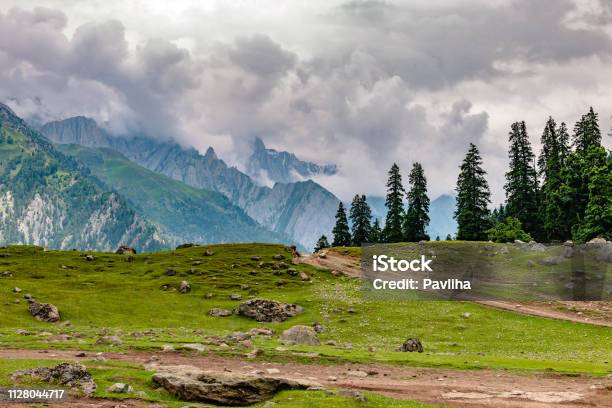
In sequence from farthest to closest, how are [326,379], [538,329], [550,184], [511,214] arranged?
[511,214], [550,184], [538,329], [326,379]

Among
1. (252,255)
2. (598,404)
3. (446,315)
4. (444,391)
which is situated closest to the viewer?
(598,404)

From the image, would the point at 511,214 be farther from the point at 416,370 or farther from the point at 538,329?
the point at 416,370

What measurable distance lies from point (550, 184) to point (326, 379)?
100952 millimetres

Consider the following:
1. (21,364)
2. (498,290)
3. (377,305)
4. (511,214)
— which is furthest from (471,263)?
(21,364)

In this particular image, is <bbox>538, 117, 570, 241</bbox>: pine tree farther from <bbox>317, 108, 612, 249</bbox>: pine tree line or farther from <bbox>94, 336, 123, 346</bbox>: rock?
<bbox>94, 336, 123, 346</bbox>: rock

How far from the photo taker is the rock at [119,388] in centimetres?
2280

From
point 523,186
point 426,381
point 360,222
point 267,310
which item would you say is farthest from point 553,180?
point 426,381

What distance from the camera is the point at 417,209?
128m

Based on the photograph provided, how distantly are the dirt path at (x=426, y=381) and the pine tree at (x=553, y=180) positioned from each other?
84.7 metres

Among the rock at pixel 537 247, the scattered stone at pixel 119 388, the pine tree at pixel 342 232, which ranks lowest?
the scattered stone at pixel 119 388

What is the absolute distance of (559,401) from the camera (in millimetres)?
24297

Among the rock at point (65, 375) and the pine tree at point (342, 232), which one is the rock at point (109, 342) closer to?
the rock at point (65, 375)

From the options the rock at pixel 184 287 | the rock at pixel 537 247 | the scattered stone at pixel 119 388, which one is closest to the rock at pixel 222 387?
the scattered stone at pixel 119 388

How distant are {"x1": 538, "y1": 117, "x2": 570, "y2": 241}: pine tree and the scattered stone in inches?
3934
